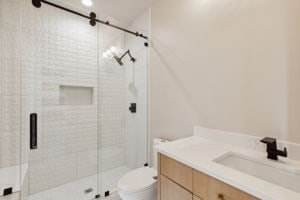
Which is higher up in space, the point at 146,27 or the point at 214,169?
the point at 146,27

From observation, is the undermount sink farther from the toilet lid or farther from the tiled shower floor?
the tiled shower floor

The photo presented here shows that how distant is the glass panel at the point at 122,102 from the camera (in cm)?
249

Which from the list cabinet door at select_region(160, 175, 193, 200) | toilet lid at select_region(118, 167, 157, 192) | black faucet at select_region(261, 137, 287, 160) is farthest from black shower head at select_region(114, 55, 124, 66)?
black faucet at select_region(261, 137, 287, 160)

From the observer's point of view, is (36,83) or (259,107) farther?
(36,83)

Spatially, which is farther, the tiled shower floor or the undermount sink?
the tiled shower floor

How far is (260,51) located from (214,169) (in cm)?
94

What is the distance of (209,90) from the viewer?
154cm

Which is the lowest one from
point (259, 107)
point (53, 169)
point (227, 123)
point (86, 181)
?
point (86, 181)

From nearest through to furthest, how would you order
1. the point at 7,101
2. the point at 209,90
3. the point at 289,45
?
the point at 289,45, the point at 209,90, the point at 7,101

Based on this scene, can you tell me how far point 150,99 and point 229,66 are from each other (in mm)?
1192

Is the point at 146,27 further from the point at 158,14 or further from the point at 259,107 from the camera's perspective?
the point at 259,107

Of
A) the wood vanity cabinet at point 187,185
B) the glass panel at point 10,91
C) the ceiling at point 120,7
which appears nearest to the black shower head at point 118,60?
the ceiling at point 120,7

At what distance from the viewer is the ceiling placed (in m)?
2.18

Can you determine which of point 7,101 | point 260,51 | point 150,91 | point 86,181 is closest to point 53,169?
point 86,181
